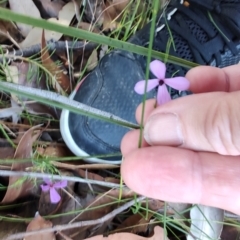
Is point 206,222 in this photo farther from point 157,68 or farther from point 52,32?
point 52,32

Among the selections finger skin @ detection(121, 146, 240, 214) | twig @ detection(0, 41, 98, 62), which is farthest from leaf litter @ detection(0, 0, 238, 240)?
finger skin @ detection(121, 146, 240, 214)

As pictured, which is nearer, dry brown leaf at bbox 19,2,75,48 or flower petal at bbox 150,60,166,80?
flower petal at bbox 150,60,166,80

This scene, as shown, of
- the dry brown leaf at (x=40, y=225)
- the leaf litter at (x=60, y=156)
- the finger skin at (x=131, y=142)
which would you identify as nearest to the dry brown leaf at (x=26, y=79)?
the leaf litter at (x=60, y=156)

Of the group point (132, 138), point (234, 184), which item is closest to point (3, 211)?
point (132, 138)

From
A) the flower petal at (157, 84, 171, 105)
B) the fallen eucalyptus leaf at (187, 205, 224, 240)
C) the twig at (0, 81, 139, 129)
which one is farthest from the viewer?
the fallen eucalyptus leaf at (187, 205, 224, 240)

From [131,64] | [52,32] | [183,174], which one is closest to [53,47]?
[52,32]

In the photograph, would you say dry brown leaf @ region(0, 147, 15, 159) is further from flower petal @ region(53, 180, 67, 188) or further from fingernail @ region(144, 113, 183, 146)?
fingernail @ region(144, 113, 183, 146)
